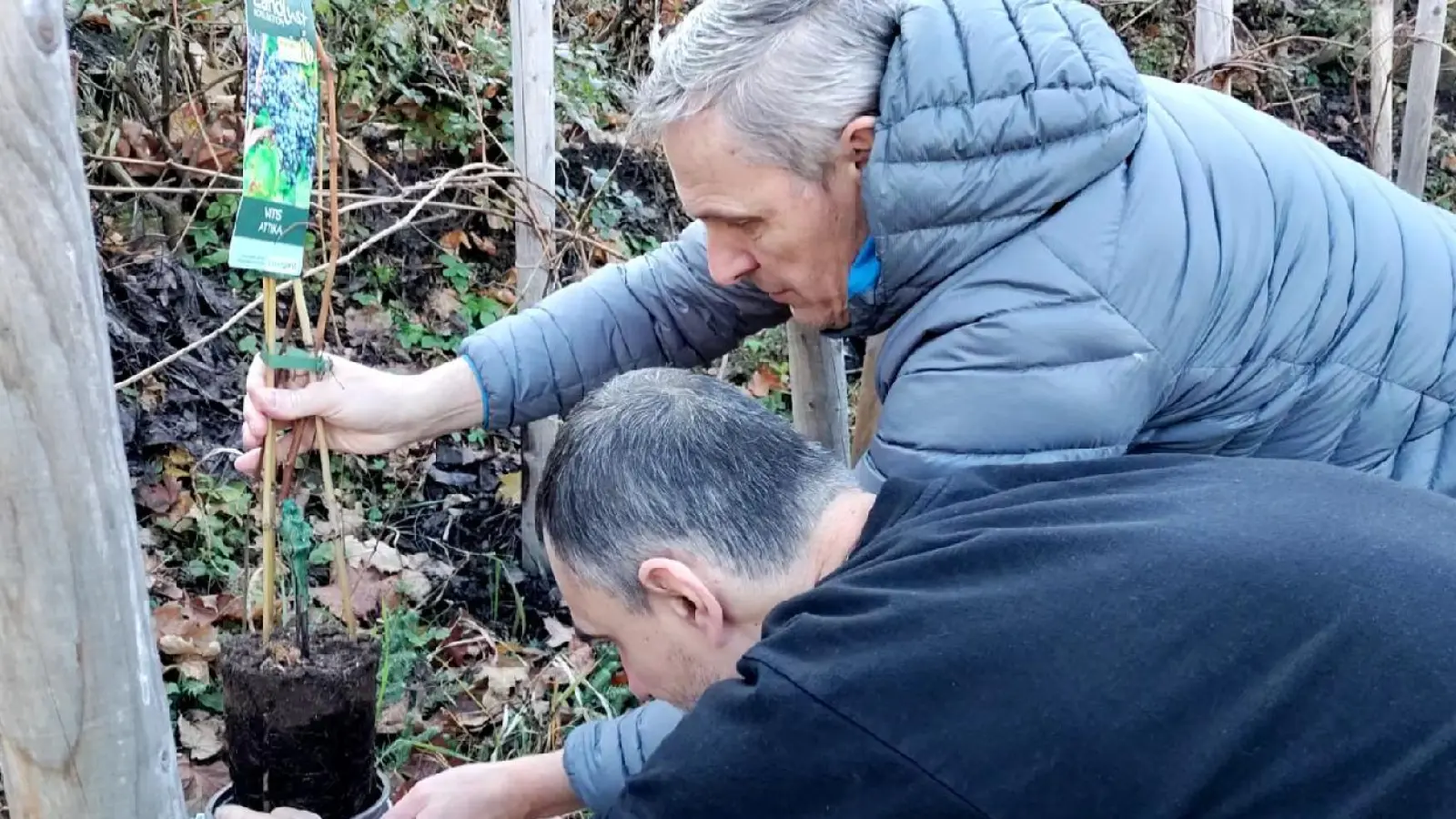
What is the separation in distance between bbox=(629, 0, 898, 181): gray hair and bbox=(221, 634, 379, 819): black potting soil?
3.10 feet

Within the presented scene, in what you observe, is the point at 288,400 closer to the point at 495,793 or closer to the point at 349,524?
the point at 495,793

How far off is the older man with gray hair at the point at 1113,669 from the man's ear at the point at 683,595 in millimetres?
142

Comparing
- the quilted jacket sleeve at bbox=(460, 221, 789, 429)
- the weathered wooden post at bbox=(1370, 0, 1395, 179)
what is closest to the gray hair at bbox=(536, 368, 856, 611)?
the quilted jacket sleeve at bbox=(460, 221, 789, 429)

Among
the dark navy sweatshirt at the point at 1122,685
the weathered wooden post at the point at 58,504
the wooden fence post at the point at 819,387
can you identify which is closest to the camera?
the dark navy sweatshirt at the point at 1122,685

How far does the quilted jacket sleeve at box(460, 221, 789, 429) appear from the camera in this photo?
7.49 ft

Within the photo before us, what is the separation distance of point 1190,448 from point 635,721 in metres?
0.89

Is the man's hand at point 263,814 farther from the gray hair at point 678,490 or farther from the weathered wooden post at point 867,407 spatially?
the weathered wooden post at point 867,407

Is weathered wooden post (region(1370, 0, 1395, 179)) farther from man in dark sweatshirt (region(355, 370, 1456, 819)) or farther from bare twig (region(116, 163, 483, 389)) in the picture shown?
man in dark sweatshirt (region(355, 370, 1456, 819))

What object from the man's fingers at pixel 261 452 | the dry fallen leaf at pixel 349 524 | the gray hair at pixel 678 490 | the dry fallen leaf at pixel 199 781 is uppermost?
the gray hair at pixel 678 490

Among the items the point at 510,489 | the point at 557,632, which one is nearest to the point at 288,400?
the point at 557,632

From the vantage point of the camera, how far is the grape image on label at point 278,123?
1643mm

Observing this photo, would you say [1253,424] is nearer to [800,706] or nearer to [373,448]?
[800,706]

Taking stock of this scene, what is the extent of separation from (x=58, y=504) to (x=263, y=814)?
2.23 feet

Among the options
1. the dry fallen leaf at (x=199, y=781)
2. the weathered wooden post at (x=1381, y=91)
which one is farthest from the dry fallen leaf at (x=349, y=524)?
the weathered wooden post at (x=1381, y=91)
